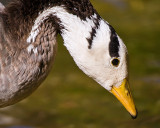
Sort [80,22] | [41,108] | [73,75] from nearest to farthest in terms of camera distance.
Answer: [80,22], [41,108], [73,75]

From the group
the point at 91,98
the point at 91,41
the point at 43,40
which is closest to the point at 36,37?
the point at 43,40

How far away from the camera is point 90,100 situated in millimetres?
6289

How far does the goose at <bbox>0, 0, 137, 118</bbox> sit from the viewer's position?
3.54 meters

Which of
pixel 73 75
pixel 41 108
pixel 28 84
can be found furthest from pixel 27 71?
pixel 73 75

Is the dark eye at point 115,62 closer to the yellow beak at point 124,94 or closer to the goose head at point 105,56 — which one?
the goose head at point 105,56

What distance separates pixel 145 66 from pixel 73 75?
113cm

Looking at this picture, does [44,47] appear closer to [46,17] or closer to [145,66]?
[46,17]

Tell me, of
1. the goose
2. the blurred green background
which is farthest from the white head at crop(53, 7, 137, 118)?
→ the blurred green background

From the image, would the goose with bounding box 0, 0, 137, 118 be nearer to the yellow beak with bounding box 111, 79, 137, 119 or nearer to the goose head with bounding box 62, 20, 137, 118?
the goose head with bounding box 62, 20, 137, 118

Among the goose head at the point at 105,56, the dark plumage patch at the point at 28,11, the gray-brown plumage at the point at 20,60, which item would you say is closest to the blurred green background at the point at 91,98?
the goose head at the point at 105,56

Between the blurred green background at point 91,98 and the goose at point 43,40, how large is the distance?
218cm

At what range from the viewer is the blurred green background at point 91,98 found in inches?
228

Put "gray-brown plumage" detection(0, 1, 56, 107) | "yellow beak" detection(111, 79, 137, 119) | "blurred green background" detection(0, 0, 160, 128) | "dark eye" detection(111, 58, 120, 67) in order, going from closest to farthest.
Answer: "gray-brown plumage" detection(0, 1, 56, 107) < "dark eye" detection(111, 58, 120, 67) < "yellow beak" detection(111, 79, 137, 119) < "blurred green background" detection(0, 0, 160, 128)

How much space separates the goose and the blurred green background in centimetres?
218
